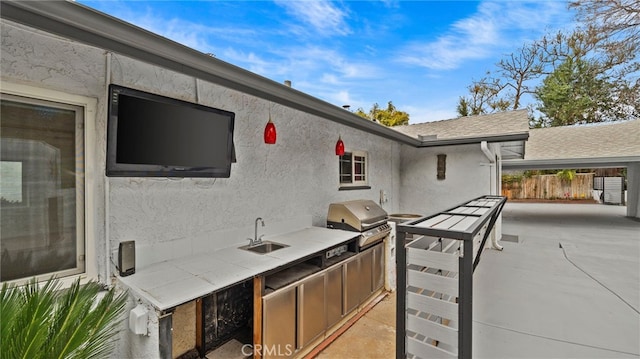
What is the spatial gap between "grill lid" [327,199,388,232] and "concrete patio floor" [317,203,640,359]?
1277 mm

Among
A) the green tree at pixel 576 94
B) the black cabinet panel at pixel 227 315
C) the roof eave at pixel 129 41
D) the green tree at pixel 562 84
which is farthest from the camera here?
the green tree at pixel 576 94

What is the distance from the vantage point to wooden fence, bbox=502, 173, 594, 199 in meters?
19.0

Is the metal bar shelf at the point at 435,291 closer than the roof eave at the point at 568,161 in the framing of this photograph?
Yes

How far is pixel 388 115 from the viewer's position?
19.8m

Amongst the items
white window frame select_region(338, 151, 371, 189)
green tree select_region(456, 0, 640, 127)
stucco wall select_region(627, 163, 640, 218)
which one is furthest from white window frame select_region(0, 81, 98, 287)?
green tree select_region(456, 0, 640, 127)

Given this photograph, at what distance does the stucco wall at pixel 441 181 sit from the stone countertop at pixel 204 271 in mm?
4744

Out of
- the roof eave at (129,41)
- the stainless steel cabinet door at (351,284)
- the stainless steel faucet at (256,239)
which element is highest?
the roof eave at (129,41)

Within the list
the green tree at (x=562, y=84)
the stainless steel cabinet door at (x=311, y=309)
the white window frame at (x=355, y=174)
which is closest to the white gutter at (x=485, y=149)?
the white window frame at (x=355, y=174)

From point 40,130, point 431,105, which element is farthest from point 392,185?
point 431,105

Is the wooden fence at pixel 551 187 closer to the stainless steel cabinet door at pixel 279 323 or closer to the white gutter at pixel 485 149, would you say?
the white gutter at pixel 485 149

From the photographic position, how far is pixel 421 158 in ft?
25.1

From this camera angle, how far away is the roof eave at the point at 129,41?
141 centimetres

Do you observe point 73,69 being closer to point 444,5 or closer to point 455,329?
point 455,329

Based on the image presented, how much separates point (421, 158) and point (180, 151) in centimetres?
653
